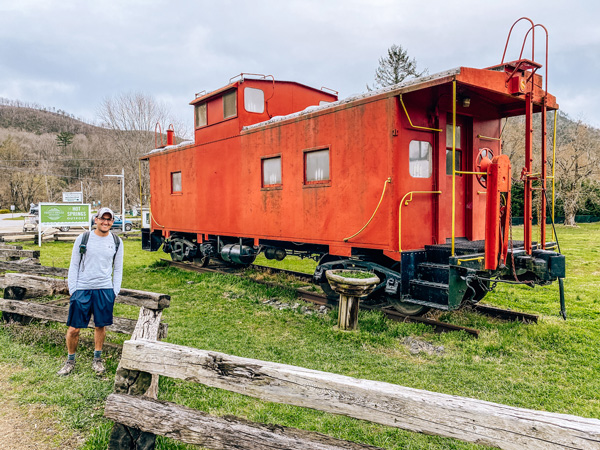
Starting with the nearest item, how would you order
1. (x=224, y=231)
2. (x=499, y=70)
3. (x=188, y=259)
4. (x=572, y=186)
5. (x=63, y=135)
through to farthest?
(x=499, y=70) < (x=224, y=231) < (x=188, y=259) < (x=572, y=186) < (x=63, y=135)

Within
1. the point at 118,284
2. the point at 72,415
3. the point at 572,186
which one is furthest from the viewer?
the point at 572,186

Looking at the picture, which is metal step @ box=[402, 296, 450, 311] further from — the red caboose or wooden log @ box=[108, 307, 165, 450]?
wooden log @ box=[108, 307, 165, 450]

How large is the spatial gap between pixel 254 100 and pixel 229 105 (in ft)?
2.01

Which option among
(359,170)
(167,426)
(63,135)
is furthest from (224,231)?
(63,135)

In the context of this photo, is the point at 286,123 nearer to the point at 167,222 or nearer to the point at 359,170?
the point at 359,170

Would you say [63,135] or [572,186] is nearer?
[572,186]

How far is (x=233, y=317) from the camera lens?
737 centimetres

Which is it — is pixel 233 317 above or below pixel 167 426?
below

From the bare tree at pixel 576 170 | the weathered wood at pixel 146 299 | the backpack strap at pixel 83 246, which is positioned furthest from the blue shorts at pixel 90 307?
the bare tree at pixel 576 170

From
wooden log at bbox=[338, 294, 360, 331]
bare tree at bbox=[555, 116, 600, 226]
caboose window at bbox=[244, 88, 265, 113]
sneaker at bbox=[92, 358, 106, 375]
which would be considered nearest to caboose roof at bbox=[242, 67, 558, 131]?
caboose window at bbox=[244, 88, 265, 113]

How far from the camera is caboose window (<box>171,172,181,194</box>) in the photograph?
1232 cm

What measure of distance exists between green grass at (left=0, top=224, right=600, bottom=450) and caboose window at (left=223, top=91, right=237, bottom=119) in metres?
4.21

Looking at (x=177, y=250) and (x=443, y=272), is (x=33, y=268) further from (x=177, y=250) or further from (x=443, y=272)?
(x=443, y=272)

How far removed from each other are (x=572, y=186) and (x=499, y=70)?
25547 millimetres
